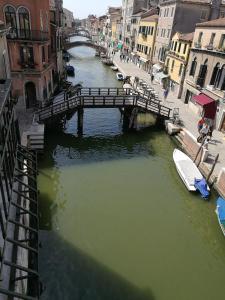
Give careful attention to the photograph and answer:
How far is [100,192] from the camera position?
59.0 feet

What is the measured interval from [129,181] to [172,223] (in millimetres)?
4820

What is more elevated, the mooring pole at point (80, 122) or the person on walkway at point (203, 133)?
the person on walkway at point (203, 133)

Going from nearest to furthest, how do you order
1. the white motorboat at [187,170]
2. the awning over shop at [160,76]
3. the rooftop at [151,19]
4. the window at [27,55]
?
the white motorboat at [187,170], the window at [27,55], the awning over shop at [160,76], the rooftop at [151,19]

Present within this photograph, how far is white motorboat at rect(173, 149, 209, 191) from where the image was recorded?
18.8m

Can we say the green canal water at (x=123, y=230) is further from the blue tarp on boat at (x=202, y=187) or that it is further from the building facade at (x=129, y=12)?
the building facade at (x=129, y=12)

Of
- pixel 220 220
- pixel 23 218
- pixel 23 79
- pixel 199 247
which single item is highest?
pixel 23 79

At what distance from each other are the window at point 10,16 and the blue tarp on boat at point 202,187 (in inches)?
858

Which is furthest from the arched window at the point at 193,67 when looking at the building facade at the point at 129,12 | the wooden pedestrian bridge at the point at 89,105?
the building facade at the point at 129,12

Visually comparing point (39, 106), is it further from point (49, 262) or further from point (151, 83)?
point (151, 83)

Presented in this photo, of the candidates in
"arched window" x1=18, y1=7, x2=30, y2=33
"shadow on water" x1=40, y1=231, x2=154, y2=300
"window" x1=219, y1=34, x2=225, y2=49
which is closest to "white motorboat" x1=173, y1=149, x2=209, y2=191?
"shadow on water" x1=40, y1=231, x2=154, y2=300

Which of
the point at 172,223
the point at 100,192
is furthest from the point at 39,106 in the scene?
the point at 172,223

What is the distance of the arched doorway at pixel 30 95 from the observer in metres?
27.4

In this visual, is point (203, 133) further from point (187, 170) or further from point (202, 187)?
point (202, 187)

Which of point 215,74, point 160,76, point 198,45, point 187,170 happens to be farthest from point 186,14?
point 187,170
